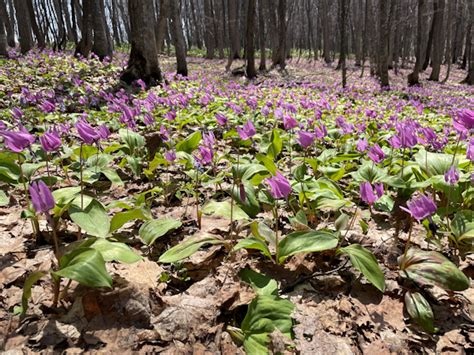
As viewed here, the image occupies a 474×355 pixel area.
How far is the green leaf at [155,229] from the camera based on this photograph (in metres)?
2.09

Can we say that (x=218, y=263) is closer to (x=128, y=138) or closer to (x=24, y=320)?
(x=24, y=320)

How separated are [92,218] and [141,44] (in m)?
8.05

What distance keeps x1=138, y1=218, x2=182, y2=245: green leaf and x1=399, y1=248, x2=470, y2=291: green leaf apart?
1.31 m

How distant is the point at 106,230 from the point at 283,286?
0.99 meters

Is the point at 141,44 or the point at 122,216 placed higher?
the point at 141,44

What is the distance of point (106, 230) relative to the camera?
184 centimetres

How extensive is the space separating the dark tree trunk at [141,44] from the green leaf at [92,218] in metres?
7.73

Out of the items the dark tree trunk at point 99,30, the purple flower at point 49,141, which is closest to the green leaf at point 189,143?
the purple flower at point 49,141

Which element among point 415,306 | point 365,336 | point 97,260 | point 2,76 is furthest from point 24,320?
point 2,76

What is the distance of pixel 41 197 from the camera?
1455 millimetres

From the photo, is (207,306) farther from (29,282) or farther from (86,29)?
(86,29)

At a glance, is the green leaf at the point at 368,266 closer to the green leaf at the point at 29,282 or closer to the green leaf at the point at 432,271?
the green leaf at the point at 432,271

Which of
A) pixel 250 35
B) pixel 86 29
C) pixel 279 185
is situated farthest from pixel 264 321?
pixel 250 35

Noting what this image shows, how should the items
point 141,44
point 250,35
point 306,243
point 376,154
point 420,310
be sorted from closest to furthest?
point 420,310 < point 306,243 < point 376,154 < point 141,44 < point 250,35
